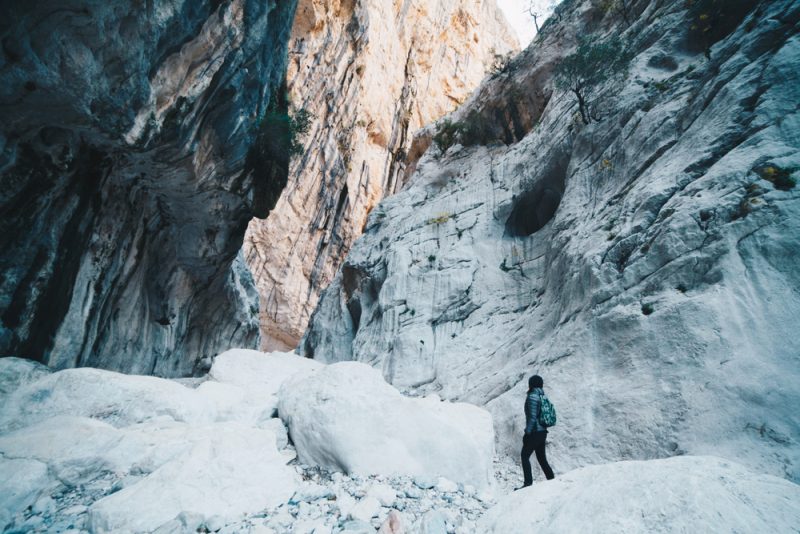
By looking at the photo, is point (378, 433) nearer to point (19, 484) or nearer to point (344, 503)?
point (344, 503)

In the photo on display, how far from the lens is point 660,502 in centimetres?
287

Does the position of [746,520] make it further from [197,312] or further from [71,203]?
[197,312]

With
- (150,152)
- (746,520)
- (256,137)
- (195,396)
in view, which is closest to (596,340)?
(746,520)

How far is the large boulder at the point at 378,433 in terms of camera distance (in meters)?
5.38

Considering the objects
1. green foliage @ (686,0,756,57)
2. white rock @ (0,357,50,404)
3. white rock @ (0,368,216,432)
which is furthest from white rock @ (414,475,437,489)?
green foliage @ (686,0,756,57)

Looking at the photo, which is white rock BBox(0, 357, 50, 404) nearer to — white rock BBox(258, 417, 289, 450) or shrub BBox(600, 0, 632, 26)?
white rock BBox(258, 417, 289, 450)

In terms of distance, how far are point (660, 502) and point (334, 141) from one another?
3801 cm

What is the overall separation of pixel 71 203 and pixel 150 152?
2275 mm

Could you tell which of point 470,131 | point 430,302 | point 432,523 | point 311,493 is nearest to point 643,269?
point 432,523

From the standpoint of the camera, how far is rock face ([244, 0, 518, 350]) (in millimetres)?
33938

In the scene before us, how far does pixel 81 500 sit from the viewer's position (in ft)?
15.4

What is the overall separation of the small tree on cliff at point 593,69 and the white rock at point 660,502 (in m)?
12.8

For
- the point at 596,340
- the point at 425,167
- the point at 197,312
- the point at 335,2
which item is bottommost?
the point at 596,340

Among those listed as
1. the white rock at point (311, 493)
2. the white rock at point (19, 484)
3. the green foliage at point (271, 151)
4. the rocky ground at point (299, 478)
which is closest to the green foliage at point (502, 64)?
the green foliage at point (271, 151)
